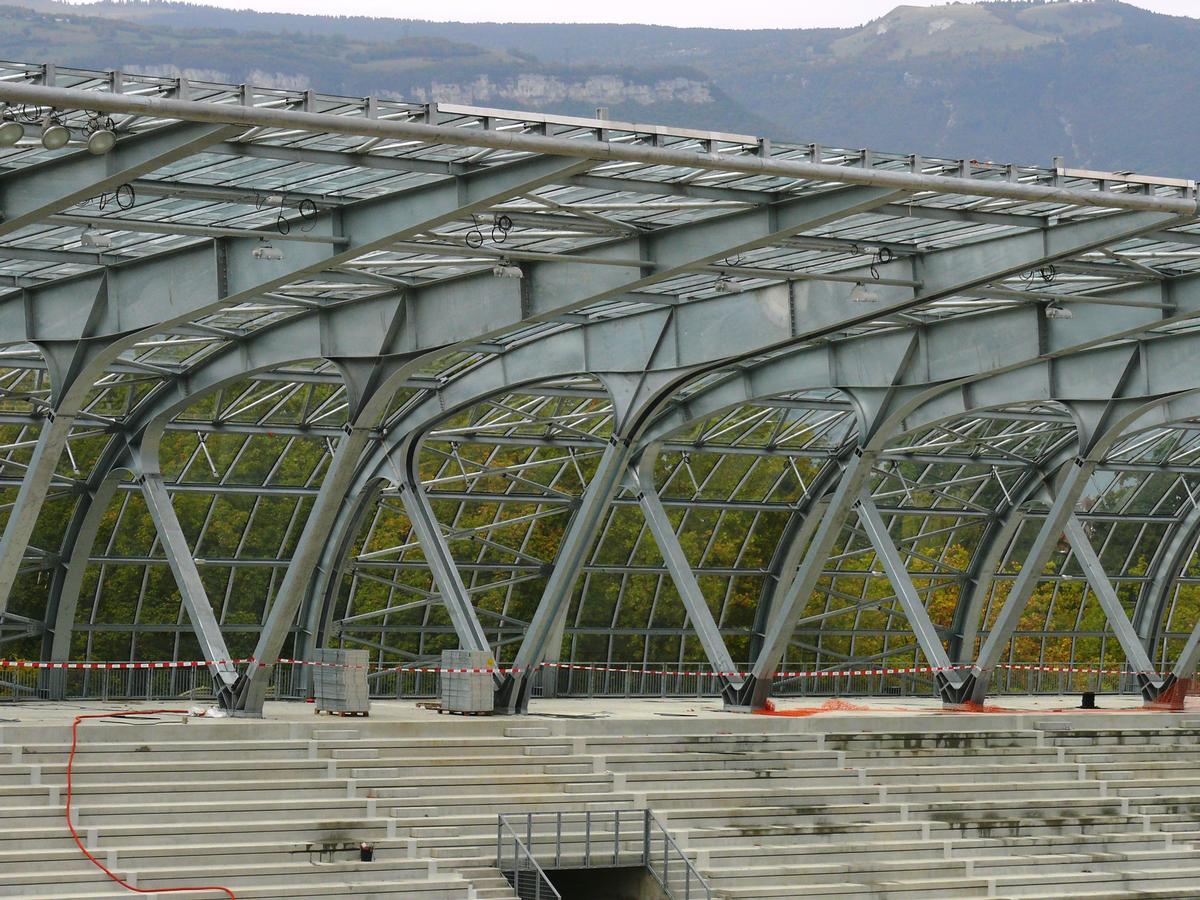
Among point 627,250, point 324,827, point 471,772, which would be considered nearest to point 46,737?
point 324,827

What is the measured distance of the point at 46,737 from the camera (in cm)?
2630

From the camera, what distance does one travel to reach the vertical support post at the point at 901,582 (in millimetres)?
41688

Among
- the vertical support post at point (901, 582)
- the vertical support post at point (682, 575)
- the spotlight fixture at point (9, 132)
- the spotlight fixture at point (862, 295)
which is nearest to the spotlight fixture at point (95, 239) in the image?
the spotlight fixture at point (9, 132)

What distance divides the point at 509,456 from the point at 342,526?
18.1 feet

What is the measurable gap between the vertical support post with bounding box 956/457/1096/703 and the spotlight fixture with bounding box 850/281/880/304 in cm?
1257

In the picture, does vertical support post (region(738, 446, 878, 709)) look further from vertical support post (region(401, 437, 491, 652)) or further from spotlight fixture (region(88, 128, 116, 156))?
spotlight fixture (region(88, 128, 116, 156))

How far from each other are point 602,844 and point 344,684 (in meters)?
8.07

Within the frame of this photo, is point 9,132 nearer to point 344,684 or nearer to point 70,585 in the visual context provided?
point 344,684

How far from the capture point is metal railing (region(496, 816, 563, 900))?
83.1 ft

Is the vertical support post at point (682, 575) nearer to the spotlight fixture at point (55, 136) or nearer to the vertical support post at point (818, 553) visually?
the vertical support post at point (818, 553)

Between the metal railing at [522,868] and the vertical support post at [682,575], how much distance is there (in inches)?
505

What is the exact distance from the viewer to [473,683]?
114 feet

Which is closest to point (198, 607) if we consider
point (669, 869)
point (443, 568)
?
point (443, 568)

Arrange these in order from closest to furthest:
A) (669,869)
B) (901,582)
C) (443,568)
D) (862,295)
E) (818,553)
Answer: (669,869) → (862,295) → (443,568) → (818,553) → (901,582)
